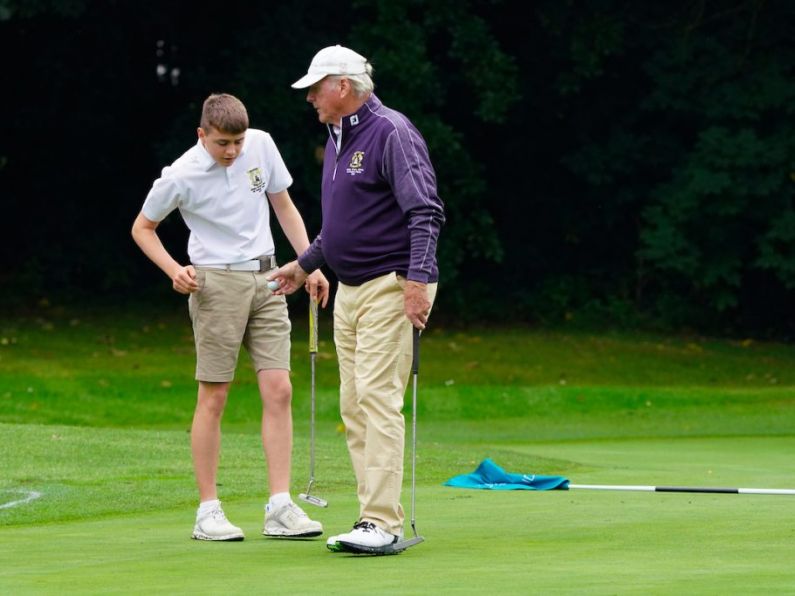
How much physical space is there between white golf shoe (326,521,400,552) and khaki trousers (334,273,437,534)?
0.14 ft

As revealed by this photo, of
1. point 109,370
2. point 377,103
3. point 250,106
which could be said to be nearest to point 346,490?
point 377,103

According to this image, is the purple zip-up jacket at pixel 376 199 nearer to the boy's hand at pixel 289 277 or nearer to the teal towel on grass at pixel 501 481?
the boy's hand at pixel 289 277

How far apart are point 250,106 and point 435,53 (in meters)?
2.72

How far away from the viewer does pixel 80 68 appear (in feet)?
74.1

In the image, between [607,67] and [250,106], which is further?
[607,67]

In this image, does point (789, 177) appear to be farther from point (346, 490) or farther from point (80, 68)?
point (346, 490)

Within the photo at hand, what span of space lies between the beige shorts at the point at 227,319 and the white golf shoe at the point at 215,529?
1.91 ft

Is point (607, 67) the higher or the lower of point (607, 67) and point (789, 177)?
the higher

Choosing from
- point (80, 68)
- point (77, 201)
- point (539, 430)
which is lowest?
point (539, 430)

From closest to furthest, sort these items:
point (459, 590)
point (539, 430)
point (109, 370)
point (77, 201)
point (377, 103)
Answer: point (459, 590), point (377, 103), point (539, 430), point (109, 370), point (77, 201)

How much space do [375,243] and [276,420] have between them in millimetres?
997

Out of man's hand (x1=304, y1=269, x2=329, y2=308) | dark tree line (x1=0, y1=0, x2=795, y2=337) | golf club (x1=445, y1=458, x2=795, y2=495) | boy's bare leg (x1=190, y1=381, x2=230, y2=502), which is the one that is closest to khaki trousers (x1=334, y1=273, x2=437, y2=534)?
man's hand (x1=304, y1=269, x2=329, y2=308)

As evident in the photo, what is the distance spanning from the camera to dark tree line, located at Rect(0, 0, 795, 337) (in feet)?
67.5

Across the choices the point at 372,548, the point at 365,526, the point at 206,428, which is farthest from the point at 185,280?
the point at 372,548
